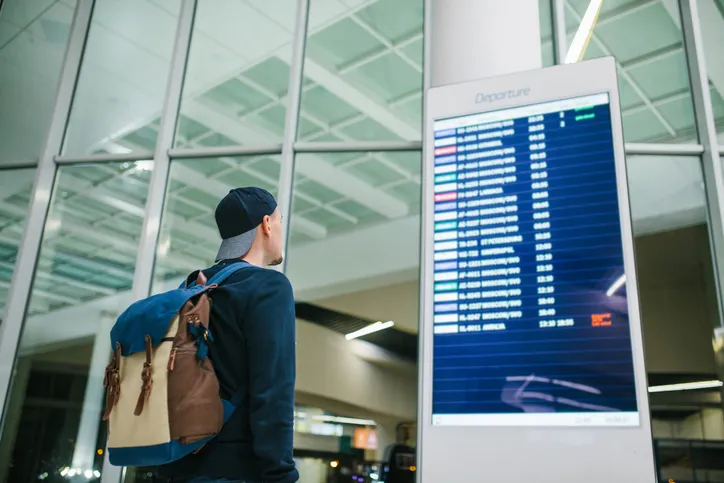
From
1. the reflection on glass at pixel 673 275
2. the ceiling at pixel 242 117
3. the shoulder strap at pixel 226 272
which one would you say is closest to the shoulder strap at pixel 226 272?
the shoulder strap at pixel 226 272

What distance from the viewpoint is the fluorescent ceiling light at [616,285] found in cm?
185

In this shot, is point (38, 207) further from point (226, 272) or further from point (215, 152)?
point (226, 272)

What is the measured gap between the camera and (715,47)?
161 inches

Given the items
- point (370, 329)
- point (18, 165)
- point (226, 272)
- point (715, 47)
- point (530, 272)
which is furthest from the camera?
point (18, 165)

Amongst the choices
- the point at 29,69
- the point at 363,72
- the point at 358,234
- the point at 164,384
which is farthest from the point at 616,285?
the point at 29,69

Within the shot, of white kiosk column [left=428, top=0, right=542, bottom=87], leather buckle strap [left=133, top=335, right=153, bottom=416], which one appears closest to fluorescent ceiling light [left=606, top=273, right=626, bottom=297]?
leather buckle strap [left=133, top=335, right=153, bottom=416]

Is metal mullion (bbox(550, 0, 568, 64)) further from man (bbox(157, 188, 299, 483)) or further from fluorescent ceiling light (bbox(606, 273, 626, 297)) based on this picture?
man (bbox(157, 188, 299, 483))

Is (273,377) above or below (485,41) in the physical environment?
below

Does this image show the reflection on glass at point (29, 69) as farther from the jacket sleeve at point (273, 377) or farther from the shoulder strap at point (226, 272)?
the jacket sleeve at point (273, 377)

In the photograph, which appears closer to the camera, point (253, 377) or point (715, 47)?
point (253, 377)

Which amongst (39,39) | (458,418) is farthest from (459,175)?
(39,39)

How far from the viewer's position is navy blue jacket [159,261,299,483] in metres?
1.50

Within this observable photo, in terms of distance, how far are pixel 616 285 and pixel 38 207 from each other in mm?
4157

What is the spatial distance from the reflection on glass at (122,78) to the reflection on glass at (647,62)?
2.99m
